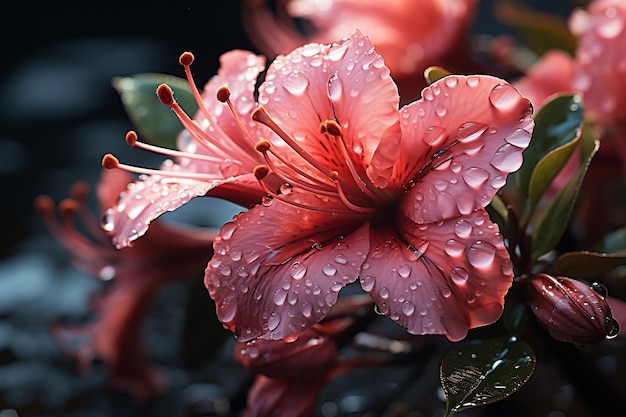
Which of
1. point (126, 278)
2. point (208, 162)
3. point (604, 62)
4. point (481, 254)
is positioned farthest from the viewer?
point (126, 278)

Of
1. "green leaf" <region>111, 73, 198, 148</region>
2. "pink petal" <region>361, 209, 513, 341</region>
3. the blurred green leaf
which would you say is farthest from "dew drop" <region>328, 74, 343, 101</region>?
the blurred green leaf

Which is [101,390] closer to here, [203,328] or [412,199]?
[203,328]

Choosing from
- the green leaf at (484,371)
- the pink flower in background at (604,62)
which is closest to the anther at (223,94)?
the green leaf at (484,371)

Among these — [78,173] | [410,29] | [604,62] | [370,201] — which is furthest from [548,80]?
[78,173]

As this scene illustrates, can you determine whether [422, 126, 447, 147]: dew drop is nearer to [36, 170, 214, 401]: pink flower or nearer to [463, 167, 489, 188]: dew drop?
[463, 167, 489, 188]: dew drop

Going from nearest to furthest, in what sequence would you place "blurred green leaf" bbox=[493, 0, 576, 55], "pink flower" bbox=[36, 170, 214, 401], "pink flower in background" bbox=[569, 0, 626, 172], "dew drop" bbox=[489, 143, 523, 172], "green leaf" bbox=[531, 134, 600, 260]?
"dew drop" bbox=[489, 143, 523, 172], "green leaf" bbox=[531, 134, 600, 260], "pink flower in background" bbox=[569, 0, 626, 172], "pink flower" bbox=[36, 170, 214, 401], "blurred green leaf" bbox=[493, 0, 576, 55]

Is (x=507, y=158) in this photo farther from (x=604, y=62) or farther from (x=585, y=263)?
(x=604, y=62)

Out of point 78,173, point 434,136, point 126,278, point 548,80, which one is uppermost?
point 434,136
